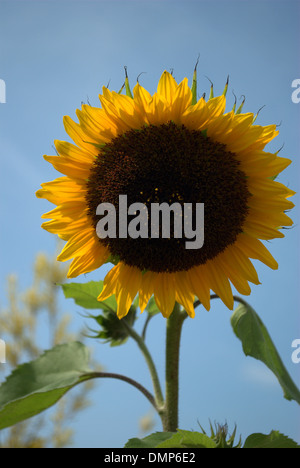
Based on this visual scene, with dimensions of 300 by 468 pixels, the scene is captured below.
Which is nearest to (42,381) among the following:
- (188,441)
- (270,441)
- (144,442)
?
(144,442)

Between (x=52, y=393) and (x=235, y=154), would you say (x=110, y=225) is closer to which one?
(x=235, y=154)

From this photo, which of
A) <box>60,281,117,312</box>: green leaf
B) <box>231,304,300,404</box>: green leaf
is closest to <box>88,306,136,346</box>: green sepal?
<box>60,281,117,312</box>: green leaf

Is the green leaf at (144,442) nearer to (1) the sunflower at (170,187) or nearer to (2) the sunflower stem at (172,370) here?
(2) the sunflower stem at (172,370)

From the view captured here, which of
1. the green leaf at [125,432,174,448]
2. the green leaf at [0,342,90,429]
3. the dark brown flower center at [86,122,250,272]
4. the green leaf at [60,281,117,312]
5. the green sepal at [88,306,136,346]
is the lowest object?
the green leaf at [125,432,174,448]

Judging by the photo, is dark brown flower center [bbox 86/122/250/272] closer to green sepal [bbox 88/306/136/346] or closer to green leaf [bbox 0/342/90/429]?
green sepal [bbox 88/306/136/346]

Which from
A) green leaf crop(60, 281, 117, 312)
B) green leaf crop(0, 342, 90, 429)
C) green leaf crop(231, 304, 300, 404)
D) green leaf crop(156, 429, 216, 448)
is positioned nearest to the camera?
green leaf crop(156, 429, 216, 448)
